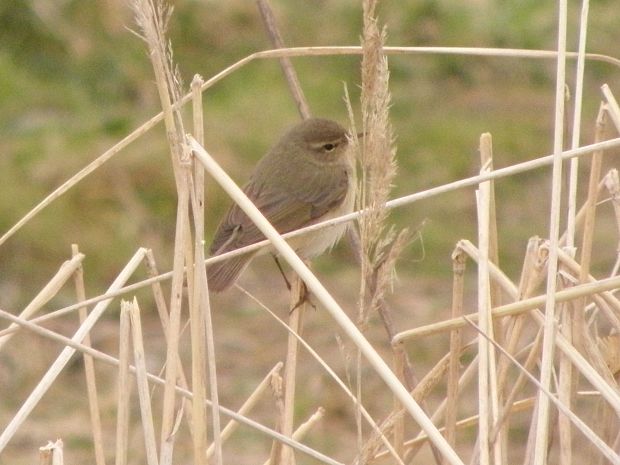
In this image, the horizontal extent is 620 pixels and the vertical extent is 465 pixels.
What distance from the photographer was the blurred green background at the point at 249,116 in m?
7.18

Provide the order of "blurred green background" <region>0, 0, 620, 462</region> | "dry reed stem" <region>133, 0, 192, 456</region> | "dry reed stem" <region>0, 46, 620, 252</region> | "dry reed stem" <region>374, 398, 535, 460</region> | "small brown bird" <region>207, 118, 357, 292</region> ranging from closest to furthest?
"dry reed stem" <region>133, 0, 192, 456</region> → "dry reed stem" <region>0, 46, 620, 252</region> → "dry reed stem" <region>374, 398, 535, 460</region> → "small brown bird" <region>207, 118, 357, 292</region> → "blurred green background" <region>0, 0, 620, 462</region>

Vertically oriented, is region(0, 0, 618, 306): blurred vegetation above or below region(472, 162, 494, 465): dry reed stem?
above

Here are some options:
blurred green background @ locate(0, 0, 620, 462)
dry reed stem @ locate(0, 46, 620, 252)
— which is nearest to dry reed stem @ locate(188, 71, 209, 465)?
dry reed stem @ locate(0, 46, 620, 252)

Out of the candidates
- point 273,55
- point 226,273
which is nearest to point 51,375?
A: point 273,55

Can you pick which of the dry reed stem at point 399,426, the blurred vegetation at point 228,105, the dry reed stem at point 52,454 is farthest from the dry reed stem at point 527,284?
the blurred vegetation at point 228,105

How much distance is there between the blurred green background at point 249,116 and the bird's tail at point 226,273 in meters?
2.17

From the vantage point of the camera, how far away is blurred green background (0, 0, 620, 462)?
283 inches

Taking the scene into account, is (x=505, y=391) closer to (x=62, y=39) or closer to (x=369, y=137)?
(x=369, y=137)

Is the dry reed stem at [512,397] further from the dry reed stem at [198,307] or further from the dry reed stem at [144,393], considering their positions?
the dry reed stem at [144,393]

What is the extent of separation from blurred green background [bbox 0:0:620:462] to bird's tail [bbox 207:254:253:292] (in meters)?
2.17

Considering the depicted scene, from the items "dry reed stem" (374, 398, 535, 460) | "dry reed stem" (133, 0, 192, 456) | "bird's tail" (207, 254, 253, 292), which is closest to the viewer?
"dry reed stem" (133, 0, 192, 456)

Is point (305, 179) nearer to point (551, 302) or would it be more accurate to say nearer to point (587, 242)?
point (587, 242)

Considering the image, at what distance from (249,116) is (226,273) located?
11.1 feet

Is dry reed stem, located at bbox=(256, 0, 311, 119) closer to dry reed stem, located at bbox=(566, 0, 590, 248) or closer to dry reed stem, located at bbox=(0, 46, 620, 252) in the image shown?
dry reed stem, located at bbox=(0, 46, 620, 252)
